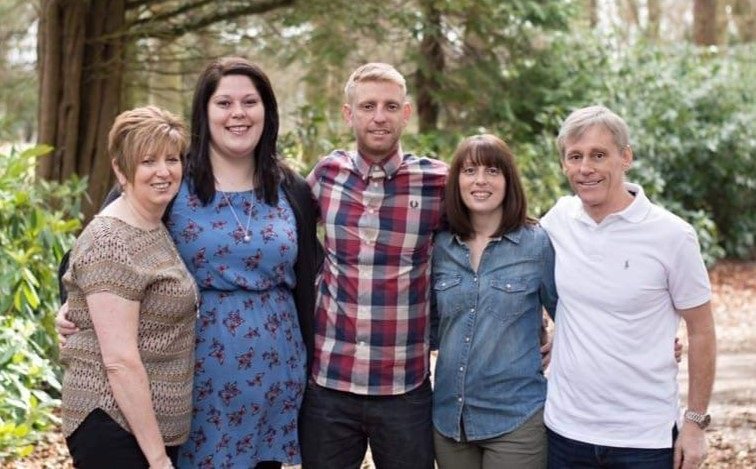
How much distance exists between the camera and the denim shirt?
3.64m

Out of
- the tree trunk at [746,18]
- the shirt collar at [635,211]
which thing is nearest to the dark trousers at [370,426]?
the shirt collar at [635,211]

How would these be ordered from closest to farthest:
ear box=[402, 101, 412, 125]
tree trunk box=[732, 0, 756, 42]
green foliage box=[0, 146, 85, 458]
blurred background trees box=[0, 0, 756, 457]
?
ear box=[402, 101, 412, 125], green foliage box=[0, 146, 85, 458], blurred background trees box=[0, 0, 756, 457], tree trunk box=[732, 0, 756, 42]

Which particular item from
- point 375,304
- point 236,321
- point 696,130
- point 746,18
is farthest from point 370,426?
point 746,18

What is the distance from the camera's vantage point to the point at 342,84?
40.7ft

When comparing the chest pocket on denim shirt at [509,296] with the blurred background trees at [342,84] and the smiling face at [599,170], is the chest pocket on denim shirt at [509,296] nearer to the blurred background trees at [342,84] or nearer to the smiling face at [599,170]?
the smiling face at [599,170]

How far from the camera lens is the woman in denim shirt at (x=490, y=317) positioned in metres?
3.64

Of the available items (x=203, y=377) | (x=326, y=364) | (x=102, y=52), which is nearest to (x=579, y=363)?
(x=326, y=364)

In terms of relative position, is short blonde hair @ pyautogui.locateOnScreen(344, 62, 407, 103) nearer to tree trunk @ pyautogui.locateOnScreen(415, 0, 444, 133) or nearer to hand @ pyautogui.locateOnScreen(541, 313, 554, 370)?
hand @ pyautogui.locateOnScreen(541, 313, 554, 370)

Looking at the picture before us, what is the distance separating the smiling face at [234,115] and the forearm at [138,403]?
32.4 inches

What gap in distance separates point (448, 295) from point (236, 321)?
74 cm

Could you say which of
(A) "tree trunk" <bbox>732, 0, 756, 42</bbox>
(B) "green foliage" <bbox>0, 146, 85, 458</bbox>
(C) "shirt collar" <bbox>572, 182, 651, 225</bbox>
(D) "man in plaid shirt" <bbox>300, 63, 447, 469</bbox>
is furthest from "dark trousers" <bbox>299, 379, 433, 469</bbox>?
(A) "tree trunk" <bbox>732, 0, 756, 42</bbox>

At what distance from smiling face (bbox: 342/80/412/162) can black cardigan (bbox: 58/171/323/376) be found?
11.1 inches

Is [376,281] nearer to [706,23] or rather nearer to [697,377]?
[697,377]

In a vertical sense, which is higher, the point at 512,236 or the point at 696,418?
the point at 512,236
